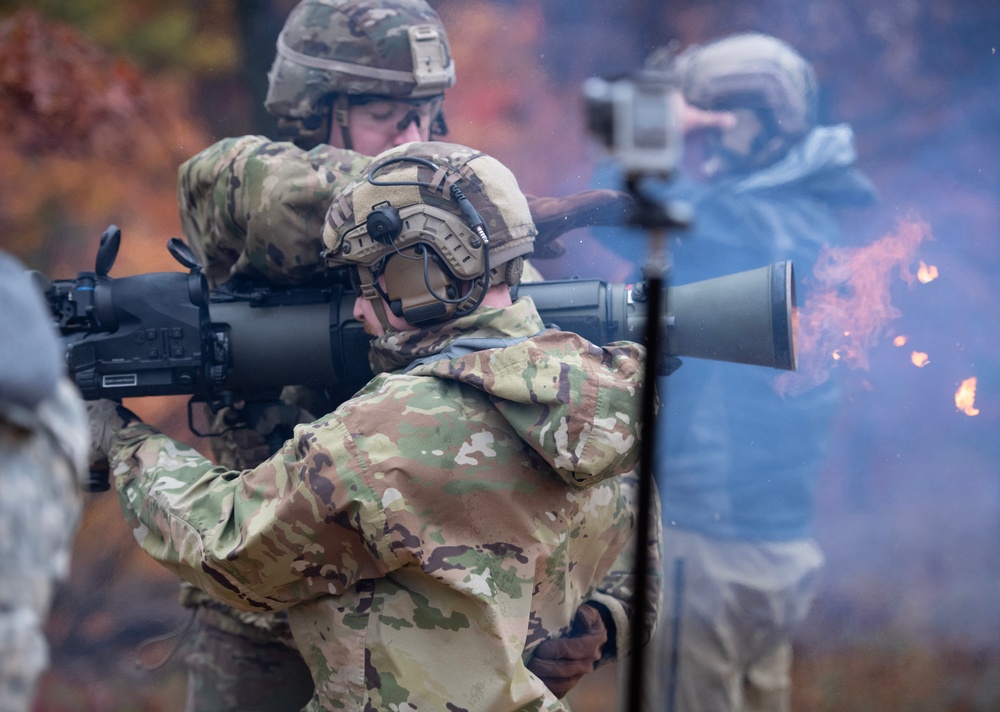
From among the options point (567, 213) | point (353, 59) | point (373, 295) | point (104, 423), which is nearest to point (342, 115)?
point (353, 59)

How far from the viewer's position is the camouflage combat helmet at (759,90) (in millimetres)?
4117

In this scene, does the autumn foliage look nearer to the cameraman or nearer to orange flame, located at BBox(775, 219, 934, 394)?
the cameraman

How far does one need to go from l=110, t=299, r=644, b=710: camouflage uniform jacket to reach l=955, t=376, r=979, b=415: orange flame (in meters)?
2.71

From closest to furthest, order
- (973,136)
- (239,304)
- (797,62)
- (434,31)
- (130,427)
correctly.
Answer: (130,427), (239,304), (434,31), (797,62), (973,136)

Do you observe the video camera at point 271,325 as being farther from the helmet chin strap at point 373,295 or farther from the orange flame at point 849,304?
the orange flame at point 849,304

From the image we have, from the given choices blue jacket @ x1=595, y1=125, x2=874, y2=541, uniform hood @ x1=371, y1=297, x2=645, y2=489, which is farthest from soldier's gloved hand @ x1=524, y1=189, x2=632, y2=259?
uniform hood @ x1=371, y1=297, x2=645, y2=489

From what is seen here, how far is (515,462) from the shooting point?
2.26 metres

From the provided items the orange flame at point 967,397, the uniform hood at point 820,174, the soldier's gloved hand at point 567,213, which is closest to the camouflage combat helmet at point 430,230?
the soldier's gloved hand at point 567,213

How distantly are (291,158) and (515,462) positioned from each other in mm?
1079

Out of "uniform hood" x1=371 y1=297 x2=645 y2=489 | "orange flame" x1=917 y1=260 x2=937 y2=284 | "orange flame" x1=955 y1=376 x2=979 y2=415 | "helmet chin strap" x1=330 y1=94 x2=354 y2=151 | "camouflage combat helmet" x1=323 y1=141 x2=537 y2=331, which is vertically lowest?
"orange flame" x1=955 y1=376 x2=979 y2=415

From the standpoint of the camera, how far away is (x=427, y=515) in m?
2.20

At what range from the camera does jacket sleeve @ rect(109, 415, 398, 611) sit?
2.15 meters

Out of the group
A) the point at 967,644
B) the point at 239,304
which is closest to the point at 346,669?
the point at 239,304

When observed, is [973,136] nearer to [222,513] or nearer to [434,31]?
[434,31]
